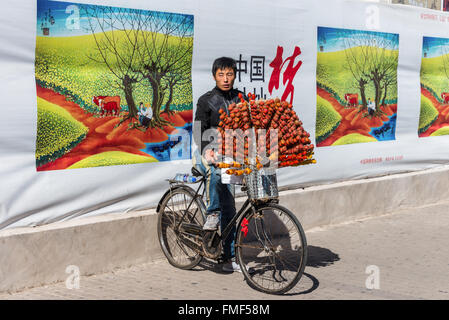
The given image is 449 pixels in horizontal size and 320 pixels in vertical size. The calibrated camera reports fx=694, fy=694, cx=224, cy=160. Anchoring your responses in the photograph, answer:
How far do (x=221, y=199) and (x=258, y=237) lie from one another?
56 centimetres

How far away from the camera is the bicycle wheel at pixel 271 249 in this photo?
559 centimetres

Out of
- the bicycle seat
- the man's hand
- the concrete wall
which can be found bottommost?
the concrete wall

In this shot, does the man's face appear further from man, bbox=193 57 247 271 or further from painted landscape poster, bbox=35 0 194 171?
painted landscape poster, bbox=35 0 194 171

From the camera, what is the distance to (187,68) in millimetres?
7227

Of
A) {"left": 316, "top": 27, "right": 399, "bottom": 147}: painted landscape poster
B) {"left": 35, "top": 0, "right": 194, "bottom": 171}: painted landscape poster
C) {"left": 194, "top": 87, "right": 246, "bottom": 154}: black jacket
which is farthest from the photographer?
{"left": 316, "top": 27, "right": 399, "bottom": 147}: painted landscape poster

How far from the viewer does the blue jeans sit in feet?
20.2

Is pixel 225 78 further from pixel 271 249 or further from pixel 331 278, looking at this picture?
pixel 331 278

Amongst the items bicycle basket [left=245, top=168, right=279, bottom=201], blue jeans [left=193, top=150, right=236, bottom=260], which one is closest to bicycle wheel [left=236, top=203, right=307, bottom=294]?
bicycle basket [left=245, top=168, right=279, bottom=201]

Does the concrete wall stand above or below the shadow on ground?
above

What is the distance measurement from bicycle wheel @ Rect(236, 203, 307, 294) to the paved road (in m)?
0.14

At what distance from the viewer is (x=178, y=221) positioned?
6.68 m
